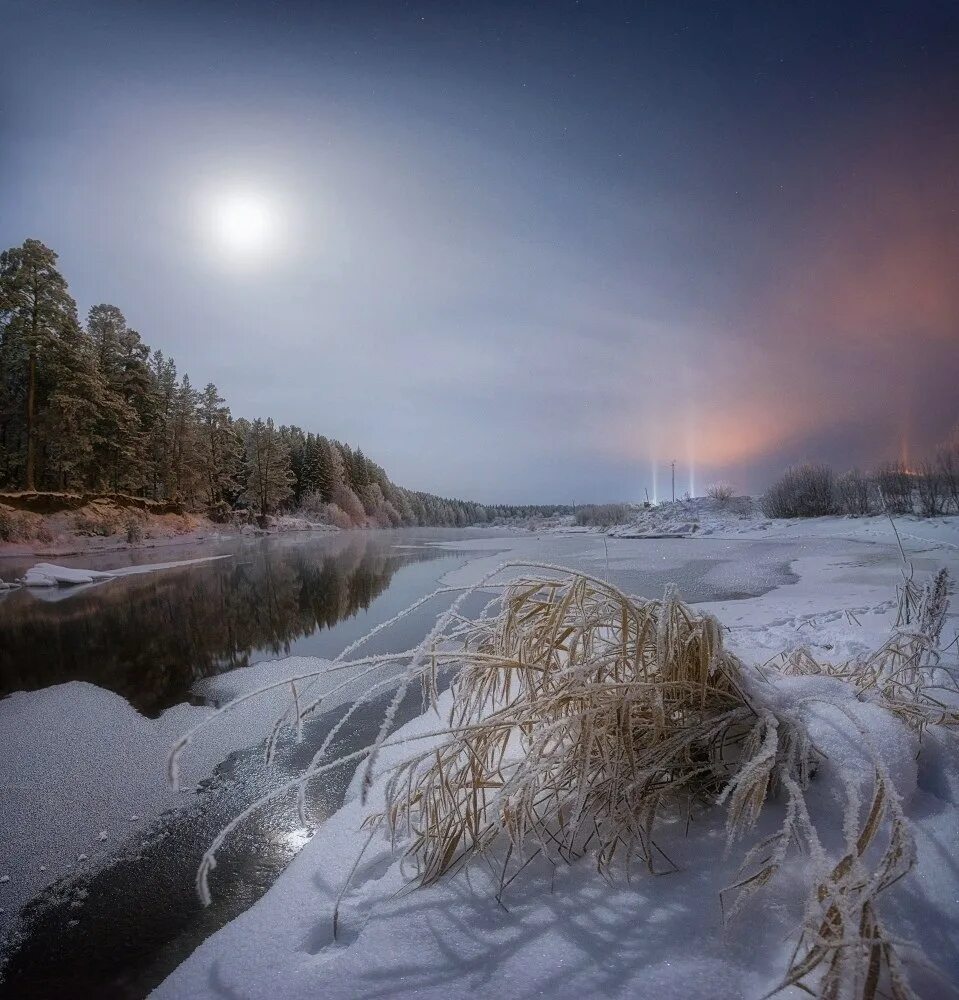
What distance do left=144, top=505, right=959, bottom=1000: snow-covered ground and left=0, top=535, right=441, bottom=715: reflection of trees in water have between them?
2.91m

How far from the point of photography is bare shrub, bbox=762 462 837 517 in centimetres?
2269

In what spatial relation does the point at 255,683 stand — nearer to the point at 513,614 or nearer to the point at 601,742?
the point at 513,614

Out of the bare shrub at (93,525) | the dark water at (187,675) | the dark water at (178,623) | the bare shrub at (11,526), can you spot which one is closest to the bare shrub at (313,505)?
the bare shrub at (93,525)

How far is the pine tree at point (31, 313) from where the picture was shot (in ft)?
65.1

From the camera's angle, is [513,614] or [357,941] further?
[513,614]

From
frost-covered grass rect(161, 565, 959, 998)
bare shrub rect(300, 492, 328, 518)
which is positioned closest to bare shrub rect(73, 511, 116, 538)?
frost-covered grass rect(161, 565, 959, 998)

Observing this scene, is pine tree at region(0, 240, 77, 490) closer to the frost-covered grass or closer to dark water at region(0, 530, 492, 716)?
dark water at region(0, 530, 492, 716)

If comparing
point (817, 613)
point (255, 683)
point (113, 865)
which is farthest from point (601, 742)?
point (817, 613)

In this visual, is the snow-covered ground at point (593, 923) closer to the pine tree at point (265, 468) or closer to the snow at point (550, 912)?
the snow at point (550, 912)

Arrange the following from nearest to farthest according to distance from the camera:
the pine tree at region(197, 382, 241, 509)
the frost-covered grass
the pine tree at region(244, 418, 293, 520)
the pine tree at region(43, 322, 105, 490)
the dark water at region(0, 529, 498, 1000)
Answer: the frost-covered grass → the dark water at region(0, 529, 498, 1000) → the pine tree at region(43, 322, 105, 490) → the pine tree at region(197, 382, 241, 509) → the pine tree at region(244, 418, 293, 520)

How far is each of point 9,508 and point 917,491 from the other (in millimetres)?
33119

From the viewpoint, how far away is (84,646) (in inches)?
204

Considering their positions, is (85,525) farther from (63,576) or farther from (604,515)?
(604,515)

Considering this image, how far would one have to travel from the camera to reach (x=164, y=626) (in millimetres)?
6027
